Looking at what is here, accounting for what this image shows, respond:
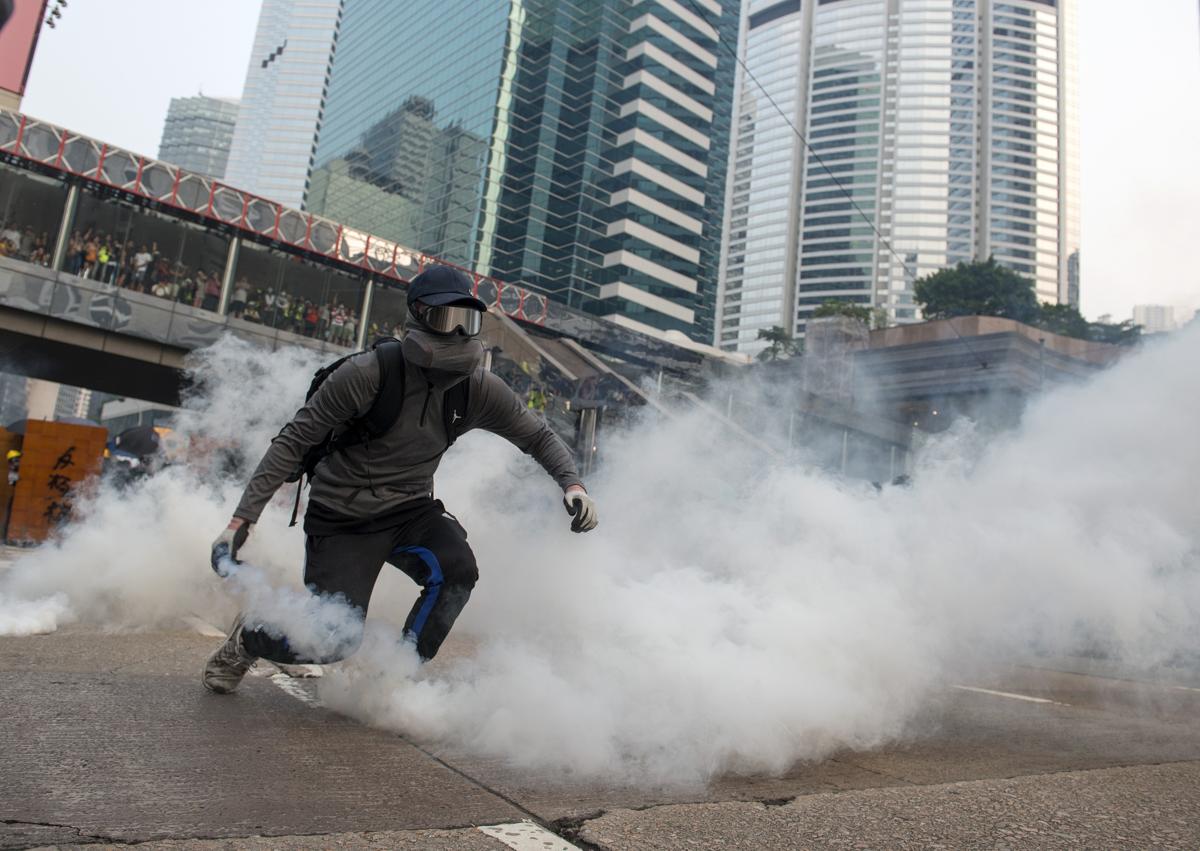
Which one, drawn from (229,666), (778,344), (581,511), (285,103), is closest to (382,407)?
(581,511)

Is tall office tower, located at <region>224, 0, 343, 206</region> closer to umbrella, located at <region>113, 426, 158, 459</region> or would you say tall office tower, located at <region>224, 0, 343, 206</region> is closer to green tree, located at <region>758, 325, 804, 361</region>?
green tree, located at <region>758, 325, 804, 361</region>

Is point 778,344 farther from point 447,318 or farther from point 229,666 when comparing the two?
point 229,666

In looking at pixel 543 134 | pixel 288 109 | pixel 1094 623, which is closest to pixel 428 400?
pixel 1094 623

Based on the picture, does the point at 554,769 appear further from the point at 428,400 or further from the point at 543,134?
the point at 543,134

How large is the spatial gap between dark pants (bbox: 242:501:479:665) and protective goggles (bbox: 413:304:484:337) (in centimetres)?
73

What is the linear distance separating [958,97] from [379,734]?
458 feet

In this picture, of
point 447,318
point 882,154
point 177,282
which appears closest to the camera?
point 447,318

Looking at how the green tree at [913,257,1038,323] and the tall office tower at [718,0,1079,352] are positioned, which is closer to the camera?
the green tree at [913,257,1038,323]

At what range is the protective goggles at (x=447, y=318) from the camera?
9.85ft

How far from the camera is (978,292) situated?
53.1m

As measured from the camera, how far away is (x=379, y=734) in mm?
2875

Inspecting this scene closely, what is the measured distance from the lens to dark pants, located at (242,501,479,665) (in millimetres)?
2947

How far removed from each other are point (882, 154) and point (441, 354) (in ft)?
467

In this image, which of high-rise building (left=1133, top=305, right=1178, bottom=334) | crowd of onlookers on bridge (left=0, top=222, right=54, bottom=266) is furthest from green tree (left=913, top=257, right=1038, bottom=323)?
high-rise building (left=1133, top=305, right=1178, bottom=334)
